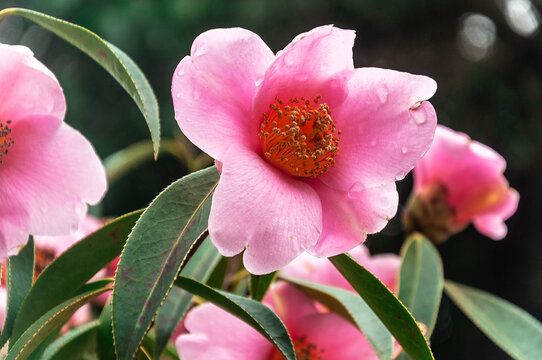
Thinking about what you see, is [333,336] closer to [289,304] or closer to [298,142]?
[289,304]

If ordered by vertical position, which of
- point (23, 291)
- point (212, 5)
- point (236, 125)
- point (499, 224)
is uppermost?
point (236, 125)

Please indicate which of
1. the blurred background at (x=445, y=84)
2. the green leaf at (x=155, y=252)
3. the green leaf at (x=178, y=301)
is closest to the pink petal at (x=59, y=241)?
the green leaf at (x=178, y=301)

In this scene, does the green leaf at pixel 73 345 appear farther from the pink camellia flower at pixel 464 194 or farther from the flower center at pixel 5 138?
the pink camellia flower at pixel 464 194

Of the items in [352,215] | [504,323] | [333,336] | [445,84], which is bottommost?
[445,84]

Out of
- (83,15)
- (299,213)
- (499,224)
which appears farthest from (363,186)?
(83,15)

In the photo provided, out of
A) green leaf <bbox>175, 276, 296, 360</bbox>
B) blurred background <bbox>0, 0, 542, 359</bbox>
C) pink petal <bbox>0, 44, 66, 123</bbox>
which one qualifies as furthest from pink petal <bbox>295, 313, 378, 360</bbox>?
blurred background <bbox>0, 0, 542, 359</bbox>

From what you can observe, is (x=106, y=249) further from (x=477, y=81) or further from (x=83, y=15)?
(x=477, y=81)

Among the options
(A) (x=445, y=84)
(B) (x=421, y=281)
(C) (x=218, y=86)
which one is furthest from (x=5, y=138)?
(A) (x=445, y=84)
